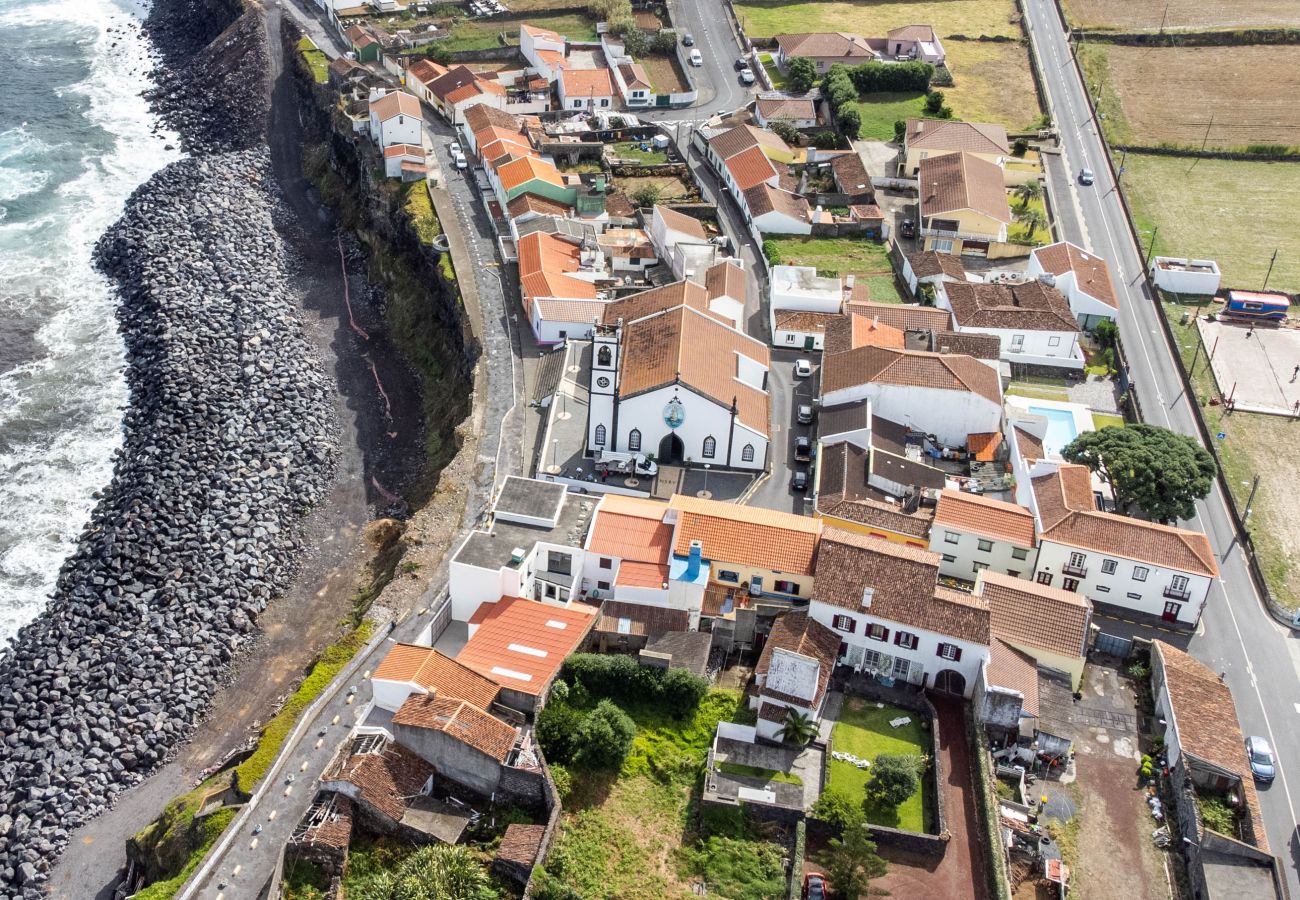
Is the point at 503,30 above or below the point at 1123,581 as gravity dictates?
above

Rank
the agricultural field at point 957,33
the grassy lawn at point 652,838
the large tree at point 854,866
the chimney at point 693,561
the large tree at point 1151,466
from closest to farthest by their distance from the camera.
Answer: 1. the large tree at point 854,866
2. the grassy lawn at point 652,838
3. the chimney at point 693,561
4. the large tree at point 1151,466
5. the agricultural field at point 957,33

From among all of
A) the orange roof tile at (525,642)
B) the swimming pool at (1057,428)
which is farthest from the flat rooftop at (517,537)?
the swimming pool at (1057,428)

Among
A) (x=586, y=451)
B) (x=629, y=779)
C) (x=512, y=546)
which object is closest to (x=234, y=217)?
(x=586, y=451)

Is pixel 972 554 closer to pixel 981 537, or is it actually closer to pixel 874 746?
pixel 981 537

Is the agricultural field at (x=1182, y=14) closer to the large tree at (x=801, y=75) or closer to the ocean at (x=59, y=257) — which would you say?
the large tree at (x=801, y=75)

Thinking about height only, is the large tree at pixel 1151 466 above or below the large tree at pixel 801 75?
below

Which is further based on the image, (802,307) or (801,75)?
(801,75)

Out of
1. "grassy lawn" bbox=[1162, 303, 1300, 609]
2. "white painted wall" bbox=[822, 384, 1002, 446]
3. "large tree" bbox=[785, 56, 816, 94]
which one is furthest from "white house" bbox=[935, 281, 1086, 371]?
"large tree" bbox=[785, 56, 816, 94]

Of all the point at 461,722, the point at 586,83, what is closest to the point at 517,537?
the point at 461,722
